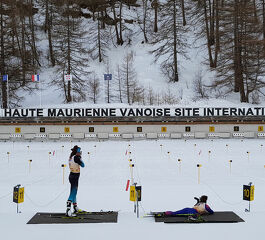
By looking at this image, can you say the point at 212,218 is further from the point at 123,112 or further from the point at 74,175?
the point at 123,112

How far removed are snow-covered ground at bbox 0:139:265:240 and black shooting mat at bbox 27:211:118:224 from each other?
0.22 m

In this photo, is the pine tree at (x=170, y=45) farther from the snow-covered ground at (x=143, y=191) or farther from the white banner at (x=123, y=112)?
the snow-covered ground at (x=143, y=191)

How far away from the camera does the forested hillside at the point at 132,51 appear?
122ft

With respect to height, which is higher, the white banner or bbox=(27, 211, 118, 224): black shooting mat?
the white banner

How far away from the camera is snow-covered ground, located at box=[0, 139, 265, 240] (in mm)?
5594

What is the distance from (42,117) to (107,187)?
897 inches

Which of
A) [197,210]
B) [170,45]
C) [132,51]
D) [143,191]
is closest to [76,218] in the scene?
[197,210]

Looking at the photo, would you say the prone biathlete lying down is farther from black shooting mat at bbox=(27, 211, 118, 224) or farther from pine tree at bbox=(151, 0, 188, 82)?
pine tree at bbox=(151, 0, 188, 82)

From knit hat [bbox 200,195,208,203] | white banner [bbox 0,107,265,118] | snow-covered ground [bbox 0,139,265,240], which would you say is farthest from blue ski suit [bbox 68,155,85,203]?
white banner [bbox 0,107,265,118]

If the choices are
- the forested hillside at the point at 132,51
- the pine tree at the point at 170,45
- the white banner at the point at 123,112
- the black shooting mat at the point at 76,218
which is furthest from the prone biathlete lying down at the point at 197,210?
the pine tree at the point at 170,45

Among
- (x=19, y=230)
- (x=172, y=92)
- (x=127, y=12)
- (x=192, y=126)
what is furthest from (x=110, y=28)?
(x=19, y=230)

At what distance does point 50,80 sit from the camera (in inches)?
1729

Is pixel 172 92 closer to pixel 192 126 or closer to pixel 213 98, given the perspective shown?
pixel 213 98

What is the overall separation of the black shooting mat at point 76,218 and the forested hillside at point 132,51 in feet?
96.2
